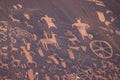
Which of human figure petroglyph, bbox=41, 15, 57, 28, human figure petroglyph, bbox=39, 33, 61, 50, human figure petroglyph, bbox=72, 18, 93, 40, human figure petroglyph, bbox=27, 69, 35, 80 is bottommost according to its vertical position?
human figure petroglyph, bbox=27, 69, 35, 80

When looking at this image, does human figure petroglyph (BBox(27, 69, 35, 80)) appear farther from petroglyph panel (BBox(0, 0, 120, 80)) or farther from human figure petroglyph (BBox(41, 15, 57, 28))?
human figure petroglyph (BBox(41, 15, 57, 28))

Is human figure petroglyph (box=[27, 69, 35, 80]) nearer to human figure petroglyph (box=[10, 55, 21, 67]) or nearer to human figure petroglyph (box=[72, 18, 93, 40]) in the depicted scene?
human figure petroglyph (box=[10, 55, 21, 67])

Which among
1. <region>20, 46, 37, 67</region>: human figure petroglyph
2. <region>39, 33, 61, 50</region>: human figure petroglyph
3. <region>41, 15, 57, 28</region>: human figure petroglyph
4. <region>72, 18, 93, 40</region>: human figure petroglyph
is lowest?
<region>20, 46, 37, 67</region>: human figure petroglyph

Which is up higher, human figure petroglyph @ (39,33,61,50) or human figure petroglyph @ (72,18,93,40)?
human figure petroglyph @ (72,18,93,40)

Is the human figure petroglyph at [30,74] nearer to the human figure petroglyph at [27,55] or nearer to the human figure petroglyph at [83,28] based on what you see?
the human figure petroglyph at [27,55]

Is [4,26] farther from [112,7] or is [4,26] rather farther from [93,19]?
[112,7]

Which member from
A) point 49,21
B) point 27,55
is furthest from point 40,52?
point 49,21

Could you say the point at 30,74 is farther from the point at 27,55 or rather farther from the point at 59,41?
the point at 59,41

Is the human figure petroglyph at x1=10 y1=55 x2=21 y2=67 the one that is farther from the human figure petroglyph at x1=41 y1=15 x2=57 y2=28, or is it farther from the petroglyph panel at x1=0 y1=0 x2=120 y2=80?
→ the human figure petroglyph at x1=41 y1=15 x2=57 y2=28

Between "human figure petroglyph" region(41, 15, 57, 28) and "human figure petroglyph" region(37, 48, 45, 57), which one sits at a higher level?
"human figure petroglyph" region(41, 15, 57, 28)

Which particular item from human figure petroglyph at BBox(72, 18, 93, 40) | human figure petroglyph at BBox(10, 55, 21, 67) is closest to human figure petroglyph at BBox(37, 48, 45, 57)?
human figure petroglyph at BBox(10, 55, 21, 67)

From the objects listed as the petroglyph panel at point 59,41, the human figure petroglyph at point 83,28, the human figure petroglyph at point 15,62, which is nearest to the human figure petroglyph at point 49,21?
the petroglyph panel at point 59,41

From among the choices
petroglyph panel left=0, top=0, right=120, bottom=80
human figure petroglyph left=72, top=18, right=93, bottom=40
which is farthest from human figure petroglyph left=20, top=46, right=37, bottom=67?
human figure petroglyph left=72, top=18, right=93, bottom=40

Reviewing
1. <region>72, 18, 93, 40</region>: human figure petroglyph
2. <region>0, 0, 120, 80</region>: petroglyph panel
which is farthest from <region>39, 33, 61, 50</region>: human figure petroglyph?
<region>72, 18, 93, 40</region>: human figure petroglyph
